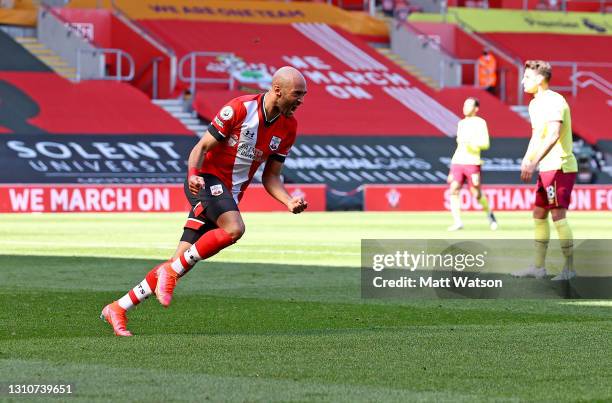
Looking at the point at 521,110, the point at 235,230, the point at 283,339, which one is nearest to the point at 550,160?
the point at 235,230

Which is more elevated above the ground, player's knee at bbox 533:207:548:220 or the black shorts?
the black shorts

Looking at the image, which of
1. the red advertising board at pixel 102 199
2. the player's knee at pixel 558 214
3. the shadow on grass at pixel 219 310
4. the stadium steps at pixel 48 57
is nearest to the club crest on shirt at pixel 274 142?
the shadow on grass at pixel 219 310

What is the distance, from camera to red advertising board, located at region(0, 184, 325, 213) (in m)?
34.4

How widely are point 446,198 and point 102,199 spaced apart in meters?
9.04

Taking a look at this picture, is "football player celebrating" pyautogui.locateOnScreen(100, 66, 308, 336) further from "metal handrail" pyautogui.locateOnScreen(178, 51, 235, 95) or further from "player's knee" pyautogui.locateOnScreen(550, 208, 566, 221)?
"metal handrail" pyautogui.locateOnScreen(178, 51, 235, 95)

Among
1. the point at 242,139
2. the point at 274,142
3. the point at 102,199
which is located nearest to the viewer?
the point at 242,139

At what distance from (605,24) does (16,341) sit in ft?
160

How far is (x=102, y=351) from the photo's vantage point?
30.8ft

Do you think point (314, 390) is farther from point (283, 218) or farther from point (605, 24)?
point (605, 24)

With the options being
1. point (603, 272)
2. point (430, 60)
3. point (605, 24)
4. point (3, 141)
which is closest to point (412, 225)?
point (603, 272)

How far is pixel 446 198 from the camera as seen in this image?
1529 inches

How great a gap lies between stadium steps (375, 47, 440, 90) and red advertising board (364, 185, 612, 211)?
36.3 ft

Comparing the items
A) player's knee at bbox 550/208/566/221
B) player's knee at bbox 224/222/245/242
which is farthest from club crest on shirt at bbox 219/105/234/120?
player's knee at bbox 550/208/566/221

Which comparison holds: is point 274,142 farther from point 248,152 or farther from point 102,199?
point 102,199
